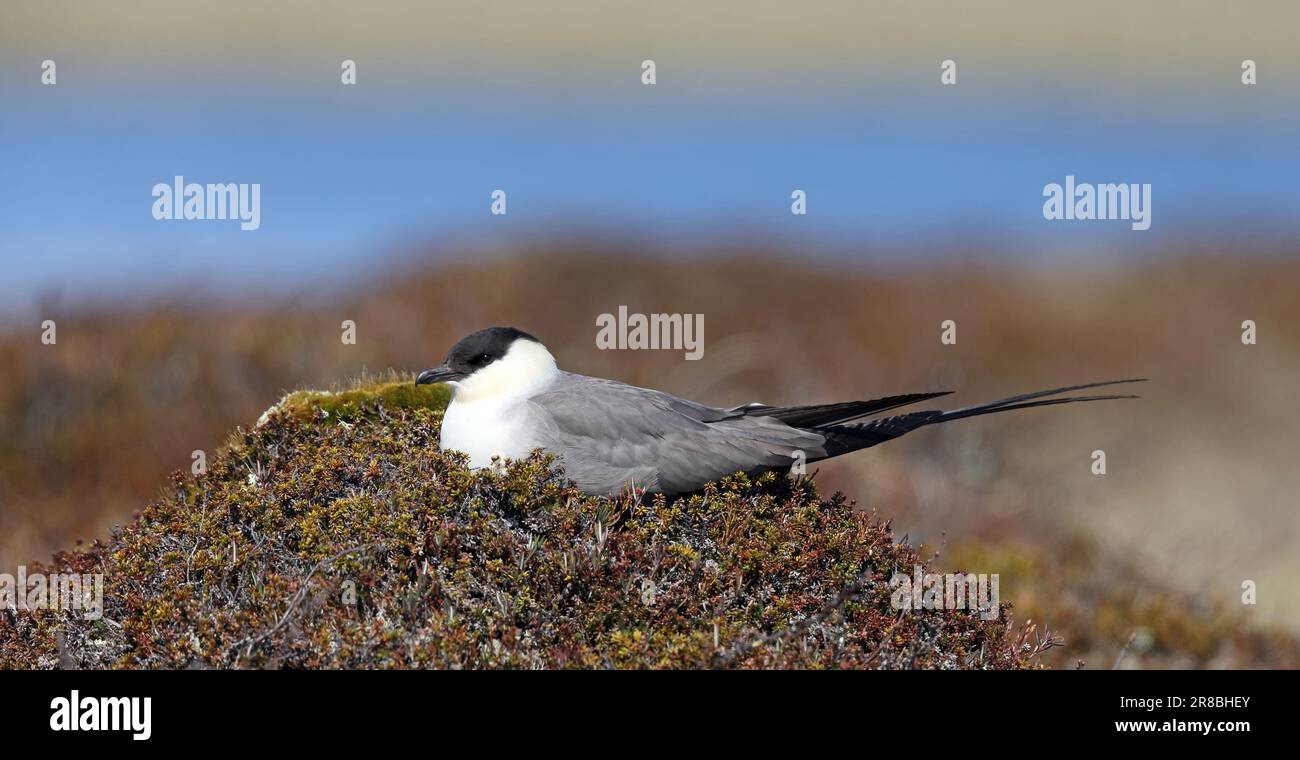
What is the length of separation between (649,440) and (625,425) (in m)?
0.16

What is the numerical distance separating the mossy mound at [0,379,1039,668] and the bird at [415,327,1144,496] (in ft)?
0.51

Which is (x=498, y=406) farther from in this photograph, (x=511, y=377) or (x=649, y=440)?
(x=649, y=440)

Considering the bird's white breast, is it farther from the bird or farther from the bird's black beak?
the bird's black beak

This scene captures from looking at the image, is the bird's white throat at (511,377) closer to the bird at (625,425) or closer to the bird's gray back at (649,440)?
the bird at (625,425)

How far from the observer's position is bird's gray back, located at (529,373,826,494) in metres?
5.47

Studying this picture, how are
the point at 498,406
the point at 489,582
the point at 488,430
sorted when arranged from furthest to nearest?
the point at 498,406
the point at 488,430
the point at 489,582

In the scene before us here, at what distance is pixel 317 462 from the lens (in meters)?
5.45

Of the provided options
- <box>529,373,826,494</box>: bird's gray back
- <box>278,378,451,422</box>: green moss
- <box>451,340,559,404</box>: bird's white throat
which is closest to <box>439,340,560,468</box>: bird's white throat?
<box>451,340,559,404</box>: bird's white throat

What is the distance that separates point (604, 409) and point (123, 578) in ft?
8.34

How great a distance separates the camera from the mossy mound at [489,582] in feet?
14.1

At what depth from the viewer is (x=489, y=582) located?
4.66 meters

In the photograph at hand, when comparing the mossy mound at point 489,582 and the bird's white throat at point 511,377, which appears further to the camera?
the bird's white throat at point 511,377

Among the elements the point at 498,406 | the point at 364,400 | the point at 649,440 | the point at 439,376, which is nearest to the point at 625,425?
the point at 649,440

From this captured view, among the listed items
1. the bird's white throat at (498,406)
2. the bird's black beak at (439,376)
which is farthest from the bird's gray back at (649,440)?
the bird's black beak at (439,376)
